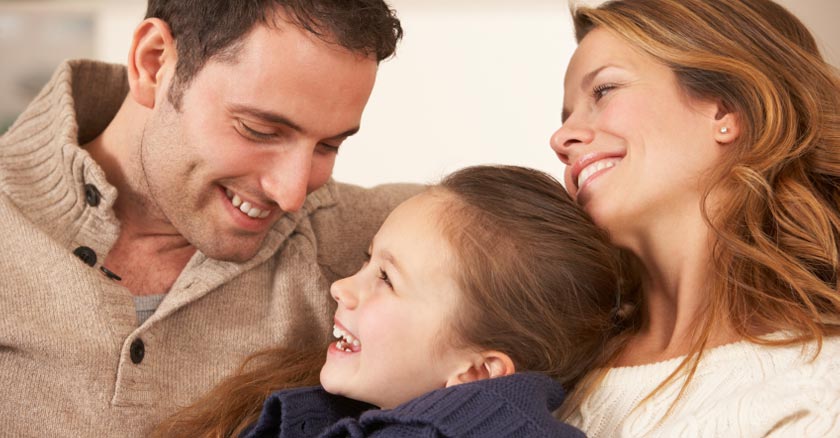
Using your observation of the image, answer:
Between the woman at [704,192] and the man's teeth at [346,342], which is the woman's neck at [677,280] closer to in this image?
the woman at [704,192]

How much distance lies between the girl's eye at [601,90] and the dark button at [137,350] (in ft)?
A: 3.16

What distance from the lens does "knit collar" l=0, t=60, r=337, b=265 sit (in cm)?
183

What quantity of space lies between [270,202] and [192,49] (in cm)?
32

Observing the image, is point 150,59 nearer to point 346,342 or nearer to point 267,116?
point 267,116

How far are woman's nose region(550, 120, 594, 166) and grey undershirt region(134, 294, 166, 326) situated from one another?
84 cm

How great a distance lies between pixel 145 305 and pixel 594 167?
91cm

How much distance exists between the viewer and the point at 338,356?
1583 millimetres

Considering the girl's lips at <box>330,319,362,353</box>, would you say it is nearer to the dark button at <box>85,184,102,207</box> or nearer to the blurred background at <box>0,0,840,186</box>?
the dark button at <box>85,184,102,207</box>

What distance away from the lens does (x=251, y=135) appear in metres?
1.77

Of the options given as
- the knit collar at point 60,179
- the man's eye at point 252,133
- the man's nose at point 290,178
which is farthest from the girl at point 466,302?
the knit collar at point 60,179

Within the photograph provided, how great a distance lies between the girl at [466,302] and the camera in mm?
1507

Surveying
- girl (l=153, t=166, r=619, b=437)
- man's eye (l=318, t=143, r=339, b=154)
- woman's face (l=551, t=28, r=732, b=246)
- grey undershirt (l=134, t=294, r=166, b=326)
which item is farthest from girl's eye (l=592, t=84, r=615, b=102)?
grey undershirt (l=134, t=294, r=166, b=326)

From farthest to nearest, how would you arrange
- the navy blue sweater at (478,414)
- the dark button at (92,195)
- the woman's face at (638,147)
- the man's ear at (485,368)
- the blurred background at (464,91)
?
the blurred background at (464,91)
the dark button at (92,195)
the woman's face at (638,147)
the man's ear at (485,368)
the navy blue sweater at (478,414)

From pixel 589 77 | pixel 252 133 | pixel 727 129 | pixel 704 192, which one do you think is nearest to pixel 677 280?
pixel 704 192
